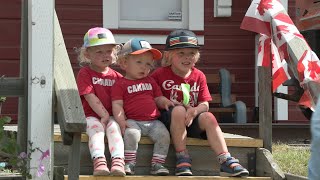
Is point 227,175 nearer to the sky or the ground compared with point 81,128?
nearer to the ground

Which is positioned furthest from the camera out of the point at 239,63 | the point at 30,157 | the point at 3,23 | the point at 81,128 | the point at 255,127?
the point at 239,63

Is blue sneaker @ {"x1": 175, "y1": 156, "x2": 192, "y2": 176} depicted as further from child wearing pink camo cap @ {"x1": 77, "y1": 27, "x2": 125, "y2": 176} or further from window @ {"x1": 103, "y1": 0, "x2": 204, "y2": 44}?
window @ {"x1": 103, "y1": 0, "x2": 204, "y2": 44}

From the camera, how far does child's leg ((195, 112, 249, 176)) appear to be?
14.9 ft

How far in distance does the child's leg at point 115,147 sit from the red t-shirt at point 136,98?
0.18m

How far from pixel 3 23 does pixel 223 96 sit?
287cm

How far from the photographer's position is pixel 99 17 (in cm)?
895

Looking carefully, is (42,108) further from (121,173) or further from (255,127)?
(255,127)

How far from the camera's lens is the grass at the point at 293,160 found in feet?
17.4

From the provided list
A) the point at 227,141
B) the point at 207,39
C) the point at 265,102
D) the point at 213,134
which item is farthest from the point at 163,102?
the point at 207,39

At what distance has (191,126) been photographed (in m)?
4.80

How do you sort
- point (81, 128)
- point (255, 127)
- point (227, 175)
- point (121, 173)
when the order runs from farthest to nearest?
point (255, 127), point (227, 175), point (121, 173), point (81, 128)

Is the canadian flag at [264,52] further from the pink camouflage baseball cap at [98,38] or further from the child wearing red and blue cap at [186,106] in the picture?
the pink camouflage baseball cap at [98,38]

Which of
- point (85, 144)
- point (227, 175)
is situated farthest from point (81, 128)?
point (227, 175)

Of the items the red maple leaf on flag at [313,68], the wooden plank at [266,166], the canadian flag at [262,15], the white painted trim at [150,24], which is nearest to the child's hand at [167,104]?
the wooden plank at [266,166]
